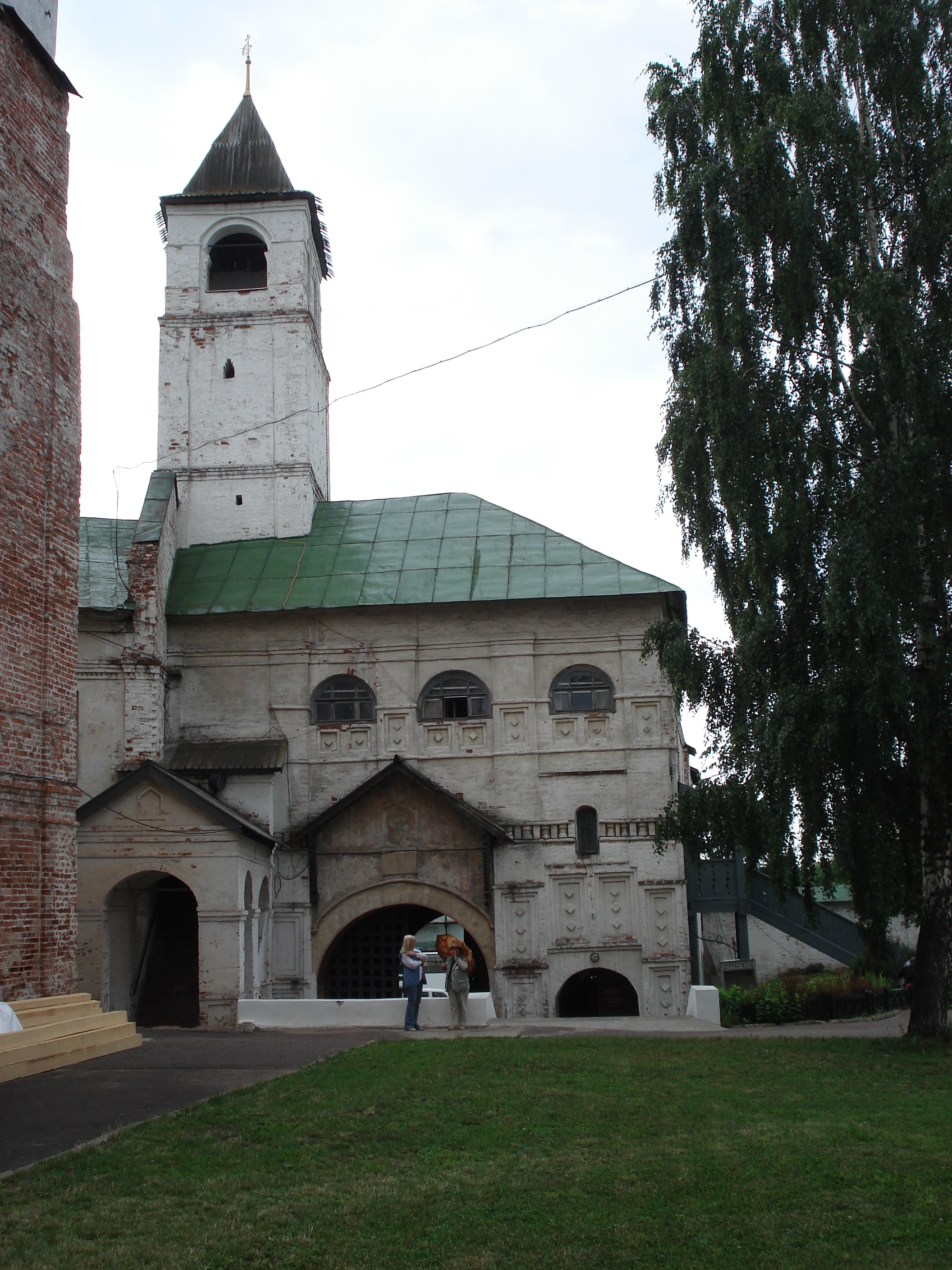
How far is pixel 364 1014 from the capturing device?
17.0 meters

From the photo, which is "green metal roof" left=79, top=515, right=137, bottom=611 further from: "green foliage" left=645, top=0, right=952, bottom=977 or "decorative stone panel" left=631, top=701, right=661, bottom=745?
"green foliage" left=645, top=0, right=952, bottom=977

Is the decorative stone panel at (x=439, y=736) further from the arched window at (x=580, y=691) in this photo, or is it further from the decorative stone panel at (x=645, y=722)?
the decorative stone panel at (x=645, y=722)

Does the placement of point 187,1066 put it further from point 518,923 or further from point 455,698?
point 455,698

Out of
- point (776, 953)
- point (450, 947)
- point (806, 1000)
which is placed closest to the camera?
point (450, 947)

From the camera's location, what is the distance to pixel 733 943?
1137 inches

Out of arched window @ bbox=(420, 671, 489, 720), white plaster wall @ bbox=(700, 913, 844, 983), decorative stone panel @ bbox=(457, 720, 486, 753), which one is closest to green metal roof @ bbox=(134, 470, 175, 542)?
arched window @ bbox=(420, 671, 489, 720)

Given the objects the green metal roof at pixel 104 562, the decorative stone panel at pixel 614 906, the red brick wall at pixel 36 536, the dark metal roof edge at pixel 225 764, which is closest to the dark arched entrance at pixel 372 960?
the decorative stone panel at pixel 614 906

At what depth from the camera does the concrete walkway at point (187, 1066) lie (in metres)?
8.44

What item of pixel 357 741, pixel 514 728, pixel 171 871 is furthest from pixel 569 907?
pixel 171 871

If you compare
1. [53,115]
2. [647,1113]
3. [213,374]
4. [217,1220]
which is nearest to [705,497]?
[647,1113]

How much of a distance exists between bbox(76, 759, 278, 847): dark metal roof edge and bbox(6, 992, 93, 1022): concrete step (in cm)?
594

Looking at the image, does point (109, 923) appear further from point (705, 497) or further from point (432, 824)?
point (705, 497)

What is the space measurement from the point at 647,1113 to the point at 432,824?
43.5ft

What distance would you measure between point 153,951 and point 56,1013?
9.04m
